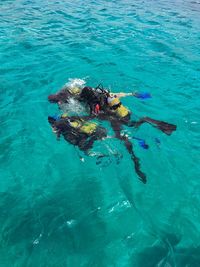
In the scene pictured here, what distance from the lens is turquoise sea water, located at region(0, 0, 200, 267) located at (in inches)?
234

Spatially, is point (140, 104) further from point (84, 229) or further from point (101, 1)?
point (101, 1)

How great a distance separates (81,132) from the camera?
7668 mm

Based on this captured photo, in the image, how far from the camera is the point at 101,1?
71.3 feet

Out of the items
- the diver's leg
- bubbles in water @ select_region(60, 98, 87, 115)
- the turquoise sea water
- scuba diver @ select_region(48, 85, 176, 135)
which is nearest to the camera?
the turquoise sea water

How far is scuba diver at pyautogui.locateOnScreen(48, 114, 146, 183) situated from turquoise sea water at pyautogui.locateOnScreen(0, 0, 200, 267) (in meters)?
0.23

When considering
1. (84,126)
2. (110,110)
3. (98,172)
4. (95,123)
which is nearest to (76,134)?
(84,126)

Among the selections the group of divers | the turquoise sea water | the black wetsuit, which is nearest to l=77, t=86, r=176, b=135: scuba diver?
the group of divers

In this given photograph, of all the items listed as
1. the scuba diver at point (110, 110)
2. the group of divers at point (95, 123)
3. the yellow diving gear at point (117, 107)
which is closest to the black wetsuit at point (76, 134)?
the group of divers at point (95, 123)

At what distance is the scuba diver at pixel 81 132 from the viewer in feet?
24.9

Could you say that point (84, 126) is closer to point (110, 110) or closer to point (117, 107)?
point (110, 110)

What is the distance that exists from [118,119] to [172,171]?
6.05 ft

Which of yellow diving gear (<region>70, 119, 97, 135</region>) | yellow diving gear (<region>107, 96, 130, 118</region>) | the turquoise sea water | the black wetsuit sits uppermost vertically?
yellow diving gear (<region>107, 96, 130, 118</region>)

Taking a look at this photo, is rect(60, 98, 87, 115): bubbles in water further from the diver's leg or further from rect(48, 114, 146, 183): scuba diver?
the diver's leg

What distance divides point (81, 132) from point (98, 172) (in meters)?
1.01
